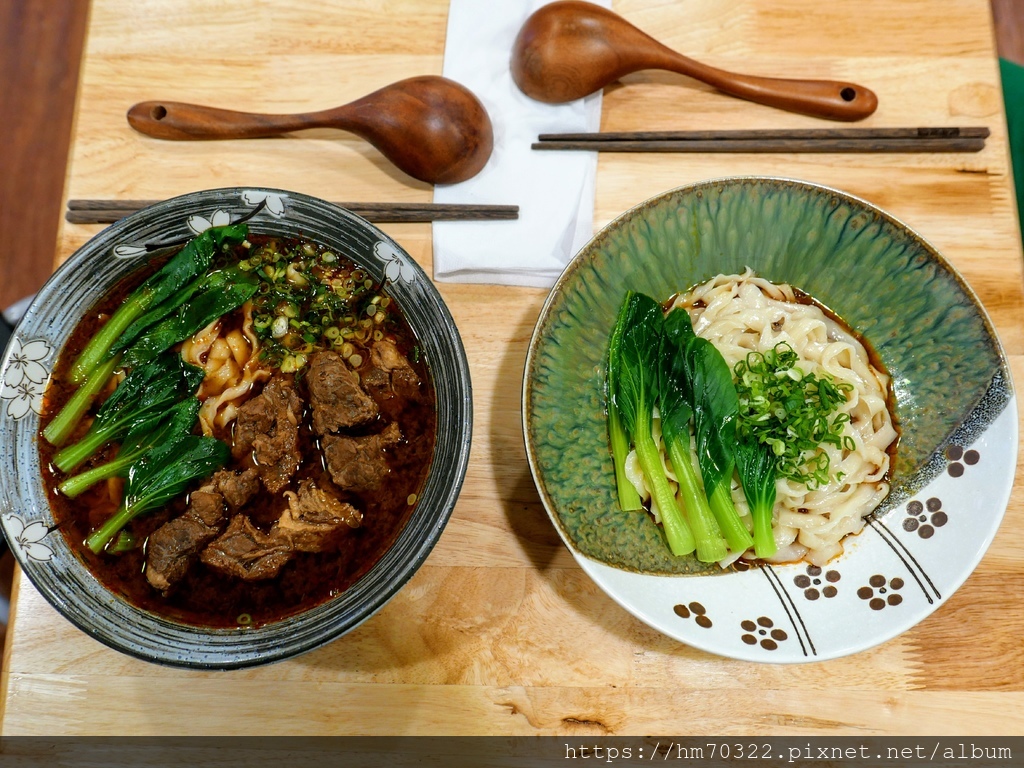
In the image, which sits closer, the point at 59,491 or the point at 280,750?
the point at 59,491

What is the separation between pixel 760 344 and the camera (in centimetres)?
181

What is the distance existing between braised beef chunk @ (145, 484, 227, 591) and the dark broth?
35mm

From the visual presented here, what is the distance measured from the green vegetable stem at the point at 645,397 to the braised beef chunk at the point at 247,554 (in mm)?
857

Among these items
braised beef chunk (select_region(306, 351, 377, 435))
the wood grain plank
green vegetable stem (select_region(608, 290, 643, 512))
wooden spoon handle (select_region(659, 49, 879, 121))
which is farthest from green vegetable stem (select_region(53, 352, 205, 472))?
the wood grain plank

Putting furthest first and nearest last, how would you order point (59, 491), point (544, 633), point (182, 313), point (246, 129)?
→ point (246, 129), point (544, 633), point (182, 313), point (59, 491)

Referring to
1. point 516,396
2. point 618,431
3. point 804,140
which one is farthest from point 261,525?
point 804,140

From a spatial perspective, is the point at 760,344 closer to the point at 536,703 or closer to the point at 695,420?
the point at 695,420

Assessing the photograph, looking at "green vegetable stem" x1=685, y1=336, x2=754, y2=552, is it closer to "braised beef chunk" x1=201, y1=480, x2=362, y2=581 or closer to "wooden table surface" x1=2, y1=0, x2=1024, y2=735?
"wooden table surface" x1=2, y1=0, x2=1024, y2=735

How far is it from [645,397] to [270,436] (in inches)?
35.6

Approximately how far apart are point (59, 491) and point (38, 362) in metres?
0.29

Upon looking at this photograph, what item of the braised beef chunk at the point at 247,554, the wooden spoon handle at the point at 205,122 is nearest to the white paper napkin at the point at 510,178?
the wooden spoon handle at the point at 205,122

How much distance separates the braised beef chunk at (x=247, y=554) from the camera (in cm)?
154

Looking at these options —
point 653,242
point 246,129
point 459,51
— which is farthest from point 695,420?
point 246,129

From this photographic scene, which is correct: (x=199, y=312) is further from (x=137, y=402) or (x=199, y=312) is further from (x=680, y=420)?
(x=680, y=420)
